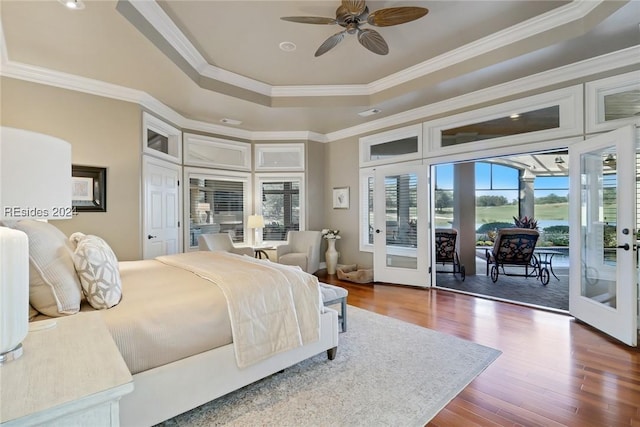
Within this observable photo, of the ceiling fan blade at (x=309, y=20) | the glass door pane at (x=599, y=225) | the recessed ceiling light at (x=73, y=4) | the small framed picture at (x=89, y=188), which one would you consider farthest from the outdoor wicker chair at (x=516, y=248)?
the recessed ceiling light at (x=73, y=4)

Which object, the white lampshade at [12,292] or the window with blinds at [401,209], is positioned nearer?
the white lampshade at [12,292]

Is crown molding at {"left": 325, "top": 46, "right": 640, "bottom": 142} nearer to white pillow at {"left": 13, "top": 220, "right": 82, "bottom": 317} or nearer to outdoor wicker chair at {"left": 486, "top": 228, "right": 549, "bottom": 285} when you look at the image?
outdoor wicker chair at {"left": 486, "top": 228, "right": 549, "bottom": 285}

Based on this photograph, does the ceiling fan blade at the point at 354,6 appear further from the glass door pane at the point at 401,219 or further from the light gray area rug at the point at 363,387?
the light gray area rug at the point at 363,387

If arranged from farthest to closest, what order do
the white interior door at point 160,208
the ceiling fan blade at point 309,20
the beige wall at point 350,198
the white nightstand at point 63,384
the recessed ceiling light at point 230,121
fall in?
the beige wall at point 350,198 < the recessed ceiling light at point 230,121 < the white interior door at point 160,208 < the ceiling fan blade at point 309,20 < the white nightstand at point 63,384

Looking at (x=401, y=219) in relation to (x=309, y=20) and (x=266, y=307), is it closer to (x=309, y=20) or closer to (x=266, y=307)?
(x=309, y=20)

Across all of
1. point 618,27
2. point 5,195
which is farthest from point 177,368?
point 618,27

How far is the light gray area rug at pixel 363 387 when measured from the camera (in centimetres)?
177

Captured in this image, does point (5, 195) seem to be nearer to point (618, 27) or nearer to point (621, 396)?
point (621, 396)

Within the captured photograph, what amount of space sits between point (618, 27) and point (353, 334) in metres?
3.67

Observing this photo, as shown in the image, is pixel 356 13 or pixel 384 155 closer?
pixel 356 13

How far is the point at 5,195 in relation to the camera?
0.87 m

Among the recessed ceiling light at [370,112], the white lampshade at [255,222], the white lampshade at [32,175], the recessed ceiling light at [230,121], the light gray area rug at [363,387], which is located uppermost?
the recessed ceiling light at [370,112]

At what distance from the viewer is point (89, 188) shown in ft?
11.9

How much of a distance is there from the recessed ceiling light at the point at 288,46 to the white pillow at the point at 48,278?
9.38ft
